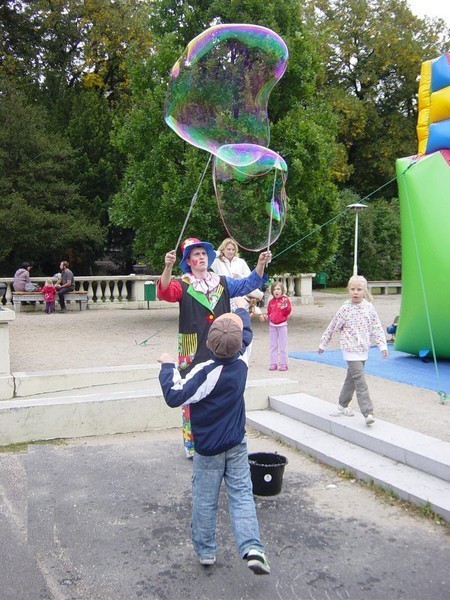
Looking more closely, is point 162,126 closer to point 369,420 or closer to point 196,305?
point 369,420

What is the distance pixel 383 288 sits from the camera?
30500 mm

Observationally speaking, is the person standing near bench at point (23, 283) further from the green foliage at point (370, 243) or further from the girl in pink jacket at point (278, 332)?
the green foliage at point (370, 243)

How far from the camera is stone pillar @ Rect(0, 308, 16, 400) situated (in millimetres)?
7969

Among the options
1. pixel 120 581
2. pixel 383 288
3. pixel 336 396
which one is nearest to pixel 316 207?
pixel 336 396

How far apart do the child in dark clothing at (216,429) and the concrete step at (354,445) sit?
1.68 meters

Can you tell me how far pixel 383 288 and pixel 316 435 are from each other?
81.7 feet

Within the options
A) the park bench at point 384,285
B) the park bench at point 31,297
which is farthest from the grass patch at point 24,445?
the park bench at point 384,285

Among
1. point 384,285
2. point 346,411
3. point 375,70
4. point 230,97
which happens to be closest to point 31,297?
point 230,97

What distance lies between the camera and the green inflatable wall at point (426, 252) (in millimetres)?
9758

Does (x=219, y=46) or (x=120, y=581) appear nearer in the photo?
(x=120, y=581)

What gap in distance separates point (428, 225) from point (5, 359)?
6.42 metres

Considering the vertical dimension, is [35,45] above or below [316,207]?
above

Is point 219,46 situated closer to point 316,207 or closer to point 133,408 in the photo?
point 133,408

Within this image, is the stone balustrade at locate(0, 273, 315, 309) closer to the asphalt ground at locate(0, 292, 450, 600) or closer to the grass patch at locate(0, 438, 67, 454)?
the grass patch at locate(0, 438, 67, 454)
